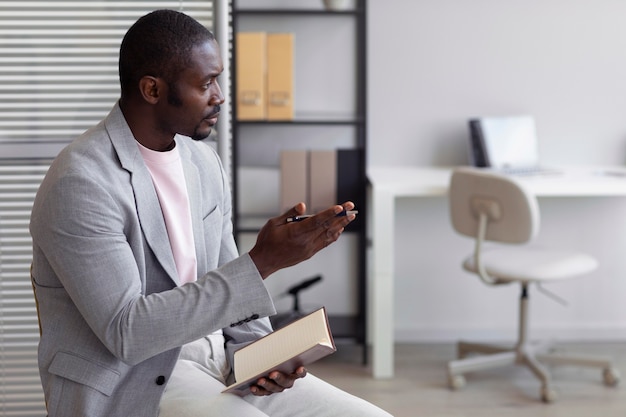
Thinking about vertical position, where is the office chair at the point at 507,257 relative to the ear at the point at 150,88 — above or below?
below

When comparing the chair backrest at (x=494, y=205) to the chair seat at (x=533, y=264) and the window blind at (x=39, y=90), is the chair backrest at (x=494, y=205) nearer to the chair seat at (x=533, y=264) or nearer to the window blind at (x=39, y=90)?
the chair seat at (x=533, y=264)

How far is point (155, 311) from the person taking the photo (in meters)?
1.55

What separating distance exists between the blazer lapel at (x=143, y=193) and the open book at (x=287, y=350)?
0.62 ft

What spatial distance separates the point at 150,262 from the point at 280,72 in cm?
202

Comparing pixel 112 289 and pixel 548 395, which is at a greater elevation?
pixel 112 289

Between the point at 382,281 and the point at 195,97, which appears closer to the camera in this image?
the point at 195,97

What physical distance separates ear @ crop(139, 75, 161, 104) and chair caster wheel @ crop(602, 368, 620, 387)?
2387 millimetres

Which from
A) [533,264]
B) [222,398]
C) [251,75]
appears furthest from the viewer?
[251,75]

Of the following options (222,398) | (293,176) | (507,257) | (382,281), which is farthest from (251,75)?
(222,398)

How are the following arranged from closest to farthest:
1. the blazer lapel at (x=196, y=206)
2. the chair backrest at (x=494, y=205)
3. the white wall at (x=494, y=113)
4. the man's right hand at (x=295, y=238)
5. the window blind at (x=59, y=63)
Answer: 1. the man's right hand at (x=295, y=238)
2. the blazer lapel at (x=196, y=206)
3. the window blind at (x=59, y=63)
4. the chair backrest at (x=494, y=205)
5. the white wall at (x=494, y=113)

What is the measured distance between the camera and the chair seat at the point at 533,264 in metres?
3.30

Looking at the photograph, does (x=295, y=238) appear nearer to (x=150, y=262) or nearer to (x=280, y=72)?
(x=150, y=262)

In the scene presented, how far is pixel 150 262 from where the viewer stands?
1.68 m

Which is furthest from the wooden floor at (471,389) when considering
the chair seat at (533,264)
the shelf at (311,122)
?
the shelf at (311,122)
